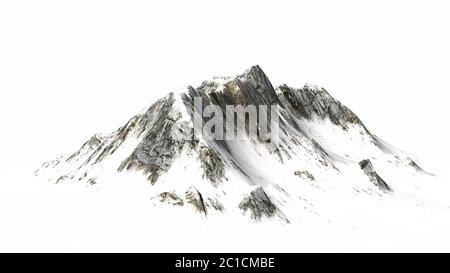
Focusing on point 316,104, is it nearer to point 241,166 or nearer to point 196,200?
point 241,166

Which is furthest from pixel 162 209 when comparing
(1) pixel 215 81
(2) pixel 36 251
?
(1) pixel 215 81

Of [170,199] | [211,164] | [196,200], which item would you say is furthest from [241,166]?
[170,199]

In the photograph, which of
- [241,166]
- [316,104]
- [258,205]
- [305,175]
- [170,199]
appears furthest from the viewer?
[316,104]

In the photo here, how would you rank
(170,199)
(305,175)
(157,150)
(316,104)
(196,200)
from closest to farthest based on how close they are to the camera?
(196,200) < (170,199) < (157,150) < (305,175) < (316,104)

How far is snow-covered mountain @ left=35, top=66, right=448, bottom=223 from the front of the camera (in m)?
44.5

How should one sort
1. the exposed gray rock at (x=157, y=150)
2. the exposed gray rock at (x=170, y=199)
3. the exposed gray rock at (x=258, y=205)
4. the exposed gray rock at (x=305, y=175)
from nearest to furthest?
the exposed gray rock at (x=170, y=199) < the exposed gray rock at (x=258, y=205) < the exposed gray rock at (x=157, y=150) < the exposed gray rock at (x=305, y=175)

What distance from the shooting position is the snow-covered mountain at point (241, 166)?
146 feet

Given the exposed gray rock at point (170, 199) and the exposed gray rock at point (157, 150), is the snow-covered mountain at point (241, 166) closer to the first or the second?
the exposed gray rock at point (170, 199)

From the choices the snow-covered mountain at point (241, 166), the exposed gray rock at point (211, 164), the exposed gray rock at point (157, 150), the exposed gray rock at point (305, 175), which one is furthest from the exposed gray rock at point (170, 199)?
the exposed gray rock at point (305, 175)

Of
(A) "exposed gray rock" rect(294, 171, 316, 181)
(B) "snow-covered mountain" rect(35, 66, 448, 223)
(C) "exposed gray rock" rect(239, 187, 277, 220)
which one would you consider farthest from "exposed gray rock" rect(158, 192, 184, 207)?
(A) "exposed gray rock" rect(294, 171, 316, 181)

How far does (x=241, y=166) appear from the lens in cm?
5144

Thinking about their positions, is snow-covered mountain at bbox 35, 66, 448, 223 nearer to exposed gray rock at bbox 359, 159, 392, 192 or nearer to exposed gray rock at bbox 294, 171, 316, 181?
exposed gray rock at bbox 359, 159, 392, 192

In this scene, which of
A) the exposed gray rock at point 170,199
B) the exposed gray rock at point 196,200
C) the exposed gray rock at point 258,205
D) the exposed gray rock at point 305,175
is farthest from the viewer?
the exposed gray rock at point 305,175

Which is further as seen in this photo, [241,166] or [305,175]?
[305,175]
